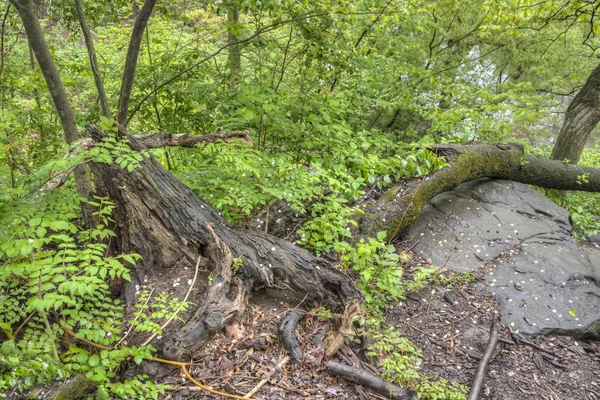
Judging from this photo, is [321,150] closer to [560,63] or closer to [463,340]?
[463,340]

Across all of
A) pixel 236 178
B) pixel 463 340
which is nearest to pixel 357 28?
pixel 236 178

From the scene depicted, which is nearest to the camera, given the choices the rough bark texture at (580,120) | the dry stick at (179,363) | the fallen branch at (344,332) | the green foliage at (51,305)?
the green foliage at (51,305)

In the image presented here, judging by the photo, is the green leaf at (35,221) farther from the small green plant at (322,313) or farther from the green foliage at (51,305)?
the small green plant at (322,313)

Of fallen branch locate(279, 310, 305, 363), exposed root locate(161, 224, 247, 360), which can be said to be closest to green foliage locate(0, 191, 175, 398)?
exposed root locate(161, 224, 247, 360)

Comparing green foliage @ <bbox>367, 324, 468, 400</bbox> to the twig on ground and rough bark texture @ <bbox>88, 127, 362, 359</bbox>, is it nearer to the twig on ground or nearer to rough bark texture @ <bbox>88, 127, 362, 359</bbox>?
rough bark texture @ <bbox>88, 127, 362, 359</bbox>

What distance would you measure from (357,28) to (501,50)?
A: 6762 millimetres

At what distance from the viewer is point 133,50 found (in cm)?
382

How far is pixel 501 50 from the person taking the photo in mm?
11227

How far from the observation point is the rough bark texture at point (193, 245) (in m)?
3.19

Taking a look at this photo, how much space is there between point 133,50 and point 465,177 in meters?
4.85

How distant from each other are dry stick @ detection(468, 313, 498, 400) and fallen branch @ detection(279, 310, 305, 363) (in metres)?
1.42

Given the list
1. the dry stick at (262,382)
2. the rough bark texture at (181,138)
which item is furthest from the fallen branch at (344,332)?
the rough bark texture at (181,138)

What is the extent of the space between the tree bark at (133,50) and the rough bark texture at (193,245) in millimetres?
966

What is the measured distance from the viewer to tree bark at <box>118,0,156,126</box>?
12.1ft
